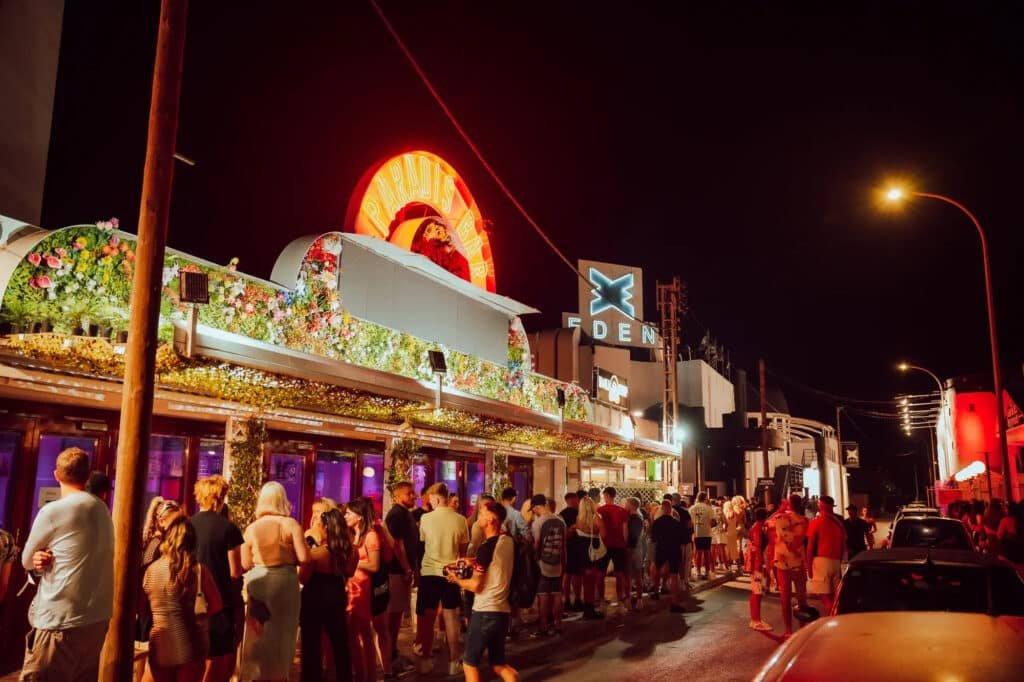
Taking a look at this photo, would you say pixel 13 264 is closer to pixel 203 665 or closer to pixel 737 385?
pixel 203 665

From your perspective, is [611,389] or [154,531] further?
[611,389]

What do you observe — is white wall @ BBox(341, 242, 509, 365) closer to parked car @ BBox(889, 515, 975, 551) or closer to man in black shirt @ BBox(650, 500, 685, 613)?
man in black shirt @ BBox(650, 500, 685, 613)

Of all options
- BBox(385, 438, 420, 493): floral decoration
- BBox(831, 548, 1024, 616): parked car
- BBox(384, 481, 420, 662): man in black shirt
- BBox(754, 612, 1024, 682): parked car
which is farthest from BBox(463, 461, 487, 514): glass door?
BBox(754, 612, 1024, 682): parked car

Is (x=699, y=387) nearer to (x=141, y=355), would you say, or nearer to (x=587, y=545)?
(x=587, y=545)

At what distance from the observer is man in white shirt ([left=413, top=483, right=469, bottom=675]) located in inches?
358

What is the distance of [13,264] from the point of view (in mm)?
7762

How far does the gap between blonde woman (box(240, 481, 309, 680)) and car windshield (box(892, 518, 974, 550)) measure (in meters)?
8.87

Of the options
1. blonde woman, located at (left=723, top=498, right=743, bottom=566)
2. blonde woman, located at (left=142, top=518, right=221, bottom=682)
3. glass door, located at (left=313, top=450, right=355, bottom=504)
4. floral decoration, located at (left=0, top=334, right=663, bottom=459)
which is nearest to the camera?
blonde woman, located at (left=142, top=518, right=221, bottom=682)

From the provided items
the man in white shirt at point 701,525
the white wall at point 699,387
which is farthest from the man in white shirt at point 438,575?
the white wall at point 699,387

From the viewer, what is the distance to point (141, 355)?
6605 millimetres

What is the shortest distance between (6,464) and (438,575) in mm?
5082

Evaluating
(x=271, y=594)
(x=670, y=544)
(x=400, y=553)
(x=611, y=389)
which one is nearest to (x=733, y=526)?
(x=670, y=544)

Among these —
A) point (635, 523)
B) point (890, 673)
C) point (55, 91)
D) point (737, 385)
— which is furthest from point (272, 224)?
point (737, 385)

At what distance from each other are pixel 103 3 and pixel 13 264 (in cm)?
587
